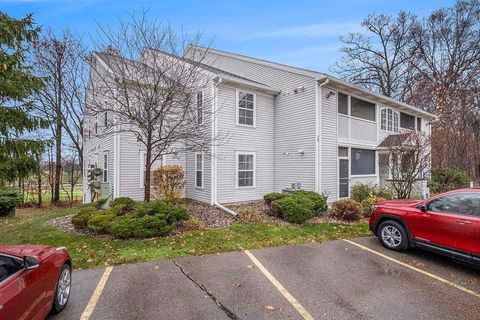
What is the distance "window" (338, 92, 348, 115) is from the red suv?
725 cm

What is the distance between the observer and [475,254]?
5105mm

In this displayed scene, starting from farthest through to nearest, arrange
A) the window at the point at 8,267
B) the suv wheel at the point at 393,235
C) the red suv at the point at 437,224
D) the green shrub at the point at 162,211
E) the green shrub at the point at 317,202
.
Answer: the green shrub at the point at 317,202, the green shrub at the point at 162,211, the suv wheel at the point at 393,235, the red suv at the point at 437,224, the window at the point at 8,267

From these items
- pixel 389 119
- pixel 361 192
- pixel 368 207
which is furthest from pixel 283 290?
pixel 389 119

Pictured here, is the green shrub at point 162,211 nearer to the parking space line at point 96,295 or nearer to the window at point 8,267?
the parking space line at point 96,295

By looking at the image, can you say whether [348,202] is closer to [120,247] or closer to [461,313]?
[461,313]

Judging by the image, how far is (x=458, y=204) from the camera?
18.7 feet

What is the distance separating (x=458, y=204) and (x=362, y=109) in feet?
32.2

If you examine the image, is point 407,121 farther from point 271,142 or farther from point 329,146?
point 271,142

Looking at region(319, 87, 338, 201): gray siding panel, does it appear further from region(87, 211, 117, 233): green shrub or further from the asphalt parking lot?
region(87, 211, 117, 233): green shrub

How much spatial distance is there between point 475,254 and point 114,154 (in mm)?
11867

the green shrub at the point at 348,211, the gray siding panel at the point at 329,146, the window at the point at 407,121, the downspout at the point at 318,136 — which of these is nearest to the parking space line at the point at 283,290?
the green shrub at the point at 348,211

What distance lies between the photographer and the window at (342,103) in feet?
43.8

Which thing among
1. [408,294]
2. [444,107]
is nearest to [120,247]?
[408,294]

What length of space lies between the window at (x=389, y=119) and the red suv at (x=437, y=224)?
33.8 ft
